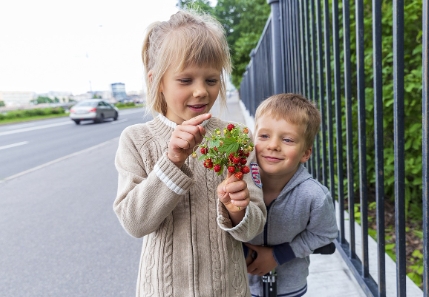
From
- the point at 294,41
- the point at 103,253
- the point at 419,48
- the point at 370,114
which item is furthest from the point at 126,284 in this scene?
the point at 419,48

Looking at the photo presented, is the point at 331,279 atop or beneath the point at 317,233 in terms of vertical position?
beneath

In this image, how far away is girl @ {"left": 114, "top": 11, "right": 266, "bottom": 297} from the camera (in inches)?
46.6

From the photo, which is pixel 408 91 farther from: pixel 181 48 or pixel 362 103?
pixel 181 48

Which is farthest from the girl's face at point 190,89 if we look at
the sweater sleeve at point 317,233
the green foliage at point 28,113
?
the green foliage at point 28,113

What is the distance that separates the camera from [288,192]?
1.52 meters

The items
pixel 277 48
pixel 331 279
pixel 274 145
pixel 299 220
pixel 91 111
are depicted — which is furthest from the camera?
pixel 91 111

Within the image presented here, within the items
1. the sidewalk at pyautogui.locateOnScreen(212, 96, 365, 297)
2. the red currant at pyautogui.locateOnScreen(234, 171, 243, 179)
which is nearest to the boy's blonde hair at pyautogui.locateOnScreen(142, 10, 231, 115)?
the red currant at pyautogui.locateOnScreen(234, 171, 243, 179)

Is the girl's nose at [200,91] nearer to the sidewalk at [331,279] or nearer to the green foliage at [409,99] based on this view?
the sidewalk at [331,279]

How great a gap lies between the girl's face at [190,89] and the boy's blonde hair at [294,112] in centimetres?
26

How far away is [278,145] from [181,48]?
18.9 inches

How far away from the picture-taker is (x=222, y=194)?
1156 mm

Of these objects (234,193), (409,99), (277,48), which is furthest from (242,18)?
(234,193)

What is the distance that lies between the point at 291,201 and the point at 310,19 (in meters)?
1.29

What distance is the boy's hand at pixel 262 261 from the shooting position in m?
1.51
